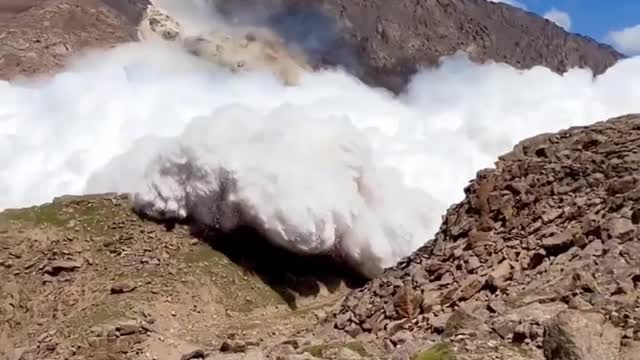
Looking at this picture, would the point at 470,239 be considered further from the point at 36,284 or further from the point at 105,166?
the point at 105,166

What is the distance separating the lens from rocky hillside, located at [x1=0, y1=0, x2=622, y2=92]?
76312 mm

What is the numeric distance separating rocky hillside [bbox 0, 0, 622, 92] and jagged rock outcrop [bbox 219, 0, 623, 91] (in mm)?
99

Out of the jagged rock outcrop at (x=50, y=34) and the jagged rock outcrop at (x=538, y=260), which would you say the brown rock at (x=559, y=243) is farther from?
the jagged rock outcrop at (x=50, y=34)

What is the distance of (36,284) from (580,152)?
2113 cm

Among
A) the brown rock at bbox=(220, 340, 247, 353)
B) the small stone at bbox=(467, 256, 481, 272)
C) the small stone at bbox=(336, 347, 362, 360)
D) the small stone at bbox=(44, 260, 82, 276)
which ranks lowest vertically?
the small stone at bbox=(44, 260, 82, 276)

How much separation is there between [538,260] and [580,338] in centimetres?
494

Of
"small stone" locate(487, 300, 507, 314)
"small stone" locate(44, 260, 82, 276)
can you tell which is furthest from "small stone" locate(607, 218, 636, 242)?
"small stone" locate(44, 260, 82, 276)

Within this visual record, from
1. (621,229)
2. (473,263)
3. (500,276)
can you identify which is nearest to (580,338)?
(621,229)

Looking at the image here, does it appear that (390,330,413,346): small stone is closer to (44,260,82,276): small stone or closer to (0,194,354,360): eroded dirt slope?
(0,194,354,360): eroded dirt slope

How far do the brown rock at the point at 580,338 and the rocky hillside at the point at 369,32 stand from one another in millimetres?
64185

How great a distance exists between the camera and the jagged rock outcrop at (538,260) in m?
16.1

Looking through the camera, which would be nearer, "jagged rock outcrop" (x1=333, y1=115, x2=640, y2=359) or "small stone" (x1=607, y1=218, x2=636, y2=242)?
"jagged rock outcrop" (x1=333, y1=115, x2=640, y2=359)

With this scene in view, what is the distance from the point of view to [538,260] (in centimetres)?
1950

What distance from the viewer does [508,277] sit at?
1952 centimetres
